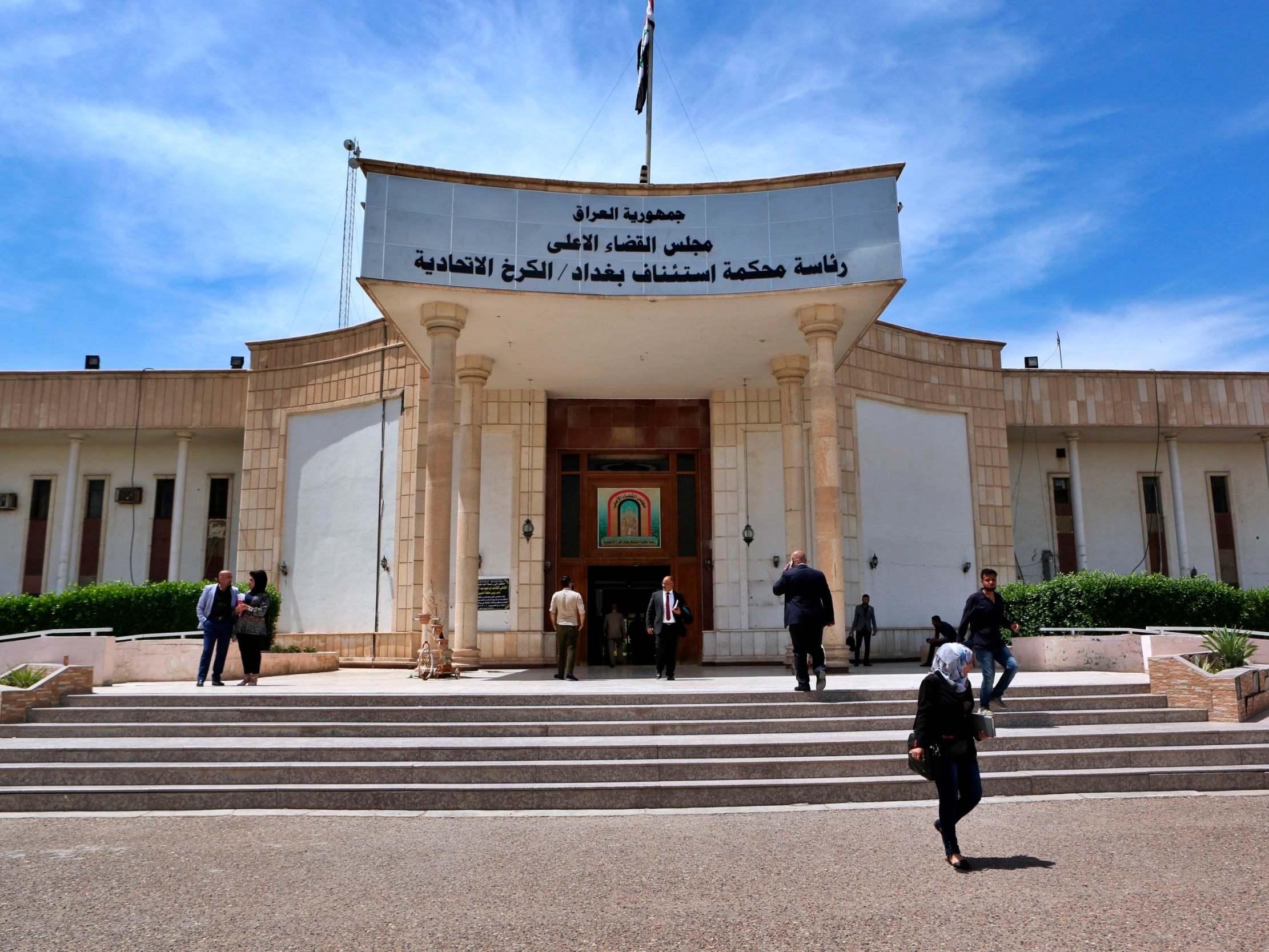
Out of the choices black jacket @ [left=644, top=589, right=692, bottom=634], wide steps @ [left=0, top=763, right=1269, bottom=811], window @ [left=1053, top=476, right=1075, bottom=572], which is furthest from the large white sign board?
window @ [left=1053, top=476, right=1075, bottom=572]

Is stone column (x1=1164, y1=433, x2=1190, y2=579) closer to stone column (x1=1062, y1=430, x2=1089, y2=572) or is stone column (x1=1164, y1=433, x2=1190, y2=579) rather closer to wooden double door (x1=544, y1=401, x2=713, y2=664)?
stone column (x1=1062, y1=430, x2=1089, y2=572)

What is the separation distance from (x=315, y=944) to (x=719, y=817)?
3610 millimetres

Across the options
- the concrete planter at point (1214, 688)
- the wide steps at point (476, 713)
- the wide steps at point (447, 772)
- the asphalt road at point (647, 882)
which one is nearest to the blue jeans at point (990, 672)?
the wide steps at point (476, 713)


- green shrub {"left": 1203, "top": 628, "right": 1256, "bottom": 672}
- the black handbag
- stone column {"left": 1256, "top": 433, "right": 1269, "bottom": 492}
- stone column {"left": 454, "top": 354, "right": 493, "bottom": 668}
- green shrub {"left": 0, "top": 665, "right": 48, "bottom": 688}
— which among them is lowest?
the black handbag

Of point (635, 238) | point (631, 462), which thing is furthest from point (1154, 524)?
point (635, 238)

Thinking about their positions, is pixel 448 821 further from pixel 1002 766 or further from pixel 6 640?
pixel 6 640

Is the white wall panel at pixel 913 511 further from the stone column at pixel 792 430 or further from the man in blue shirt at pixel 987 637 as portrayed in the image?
the man in blue shirt at pixel 987 637

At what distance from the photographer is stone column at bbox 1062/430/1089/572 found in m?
24.0

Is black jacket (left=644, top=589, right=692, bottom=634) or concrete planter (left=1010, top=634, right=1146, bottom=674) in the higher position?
black jacket (left=644, top=589, right=692, bottom=634)

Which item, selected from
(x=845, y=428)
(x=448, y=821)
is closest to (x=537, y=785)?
(x=448, y=821)

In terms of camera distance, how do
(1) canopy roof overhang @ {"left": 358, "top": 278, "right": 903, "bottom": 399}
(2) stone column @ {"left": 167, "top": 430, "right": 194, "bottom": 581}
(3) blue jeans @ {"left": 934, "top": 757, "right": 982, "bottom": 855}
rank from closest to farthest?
1. (3) blue jeans @ {"left": 934, "top": 757, "right": 982, "bottom": 855}
2. (1) canopy roof overhang @ {"left": 358, "top": 278, "right": 903, "bottom": 399}
3. (2) stone column @ {"left": 167, "top": 430, "right": 194, "bottom": 581}

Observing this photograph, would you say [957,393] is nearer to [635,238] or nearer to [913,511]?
[913,511]

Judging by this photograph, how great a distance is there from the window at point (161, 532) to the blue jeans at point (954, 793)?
22.3m

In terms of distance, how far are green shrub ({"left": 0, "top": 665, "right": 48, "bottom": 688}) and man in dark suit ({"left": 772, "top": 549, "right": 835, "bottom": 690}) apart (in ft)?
27.0
